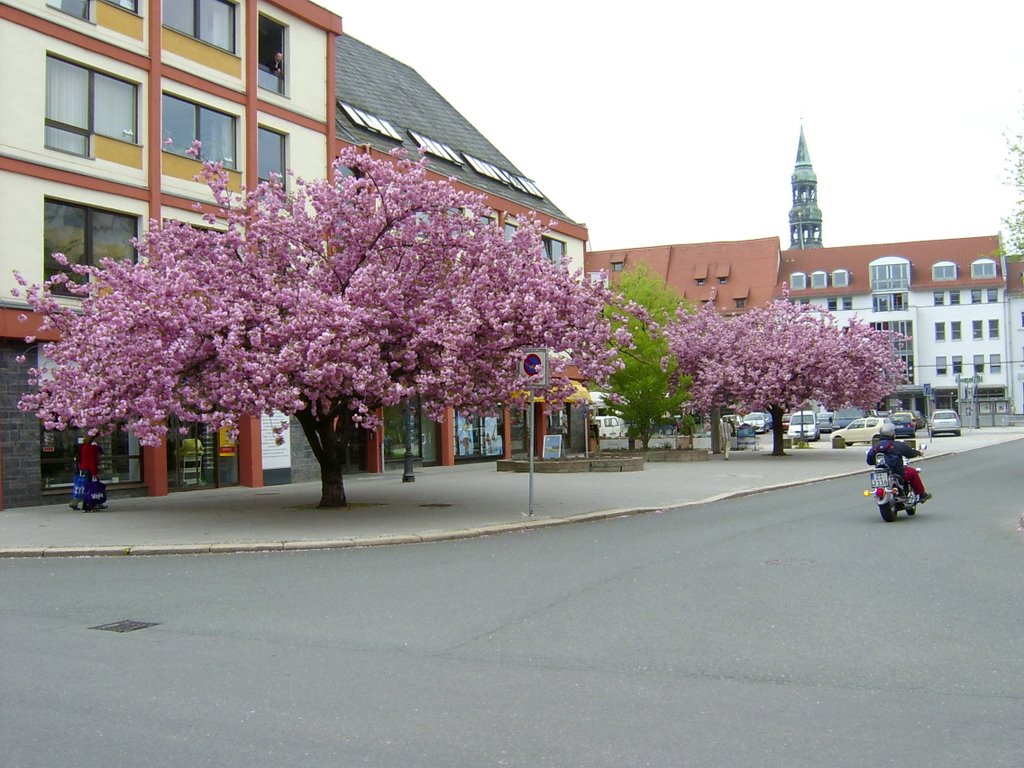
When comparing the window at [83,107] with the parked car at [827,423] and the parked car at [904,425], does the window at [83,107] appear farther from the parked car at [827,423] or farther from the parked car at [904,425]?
the parked car at [827,423]

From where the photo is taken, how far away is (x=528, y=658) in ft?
22.4

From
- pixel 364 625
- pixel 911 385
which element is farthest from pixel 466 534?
pixel 911 385

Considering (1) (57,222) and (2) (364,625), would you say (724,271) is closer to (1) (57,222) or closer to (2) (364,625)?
(1) (57,222)

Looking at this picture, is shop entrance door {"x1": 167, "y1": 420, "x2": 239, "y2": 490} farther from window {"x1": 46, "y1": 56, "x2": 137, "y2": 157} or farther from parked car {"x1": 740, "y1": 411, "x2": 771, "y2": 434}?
parked car {"x1": 740, "y1": 411, "x2": 771, "y2": 434}

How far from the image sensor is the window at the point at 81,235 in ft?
68.3

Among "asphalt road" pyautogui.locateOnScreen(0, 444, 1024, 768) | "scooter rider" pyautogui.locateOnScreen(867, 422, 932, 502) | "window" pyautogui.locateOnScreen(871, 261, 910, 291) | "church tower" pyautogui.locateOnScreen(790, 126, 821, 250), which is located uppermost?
"church tower" pyautogui.locateOnScreen(790, 126, 821, 250)

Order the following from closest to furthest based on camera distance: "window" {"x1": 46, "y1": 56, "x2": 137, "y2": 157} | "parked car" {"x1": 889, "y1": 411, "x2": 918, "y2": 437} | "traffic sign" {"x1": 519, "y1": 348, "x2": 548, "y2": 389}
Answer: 1. "traffic sign" {"x1": 519, "y1": 348, "x2": 548, "y2": 389}
2. "window" {"x1": 46, "y1": 56, "x2": 137, "y2": 157}
3. "parked car" {"x1": 889, "y1": 411, "x2": 918, "y2": 437}

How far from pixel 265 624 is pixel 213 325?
25.4ft

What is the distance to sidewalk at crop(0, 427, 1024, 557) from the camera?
13.9 meters

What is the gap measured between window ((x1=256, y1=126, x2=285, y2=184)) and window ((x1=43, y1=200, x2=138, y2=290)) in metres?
4.48

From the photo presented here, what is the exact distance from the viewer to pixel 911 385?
309ft

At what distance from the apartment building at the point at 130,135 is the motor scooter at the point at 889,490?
14114mm

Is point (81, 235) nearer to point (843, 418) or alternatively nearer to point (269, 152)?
point (269, 152)

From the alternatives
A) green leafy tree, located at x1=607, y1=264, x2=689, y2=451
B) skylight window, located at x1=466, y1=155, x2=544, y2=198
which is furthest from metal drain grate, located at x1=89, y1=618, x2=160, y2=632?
skylight window, located at x1=466, y1=155, x2=544, y2=198
